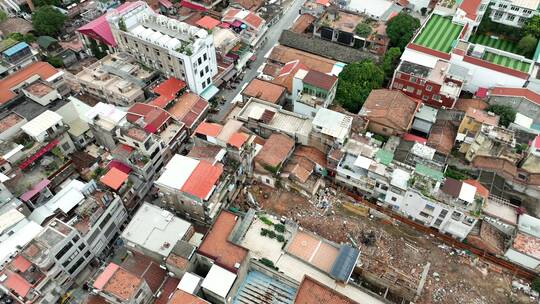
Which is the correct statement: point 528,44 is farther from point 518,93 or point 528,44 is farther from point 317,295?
point 317,295

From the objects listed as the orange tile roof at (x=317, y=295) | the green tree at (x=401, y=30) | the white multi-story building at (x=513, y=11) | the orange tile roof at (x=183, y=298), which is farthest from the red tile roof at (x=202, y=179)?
the white multi-story building at (x=513, y=11)

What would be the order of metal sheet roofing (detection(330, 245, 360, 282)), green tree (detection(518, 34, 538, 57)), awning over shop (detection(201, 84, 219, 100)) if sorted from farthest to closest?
green tree (detection(518, 34, 538, 57)), awning over shop (detection(201, 84, 219, 100)), metal sheet roofing (detection(330, 245, 360, 282))

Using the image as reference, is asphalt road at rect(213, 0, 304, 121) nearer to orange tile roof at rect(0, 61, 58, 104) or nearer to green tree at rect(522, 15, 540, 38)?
orange tile roof at rect(0, 61, 58, 104)

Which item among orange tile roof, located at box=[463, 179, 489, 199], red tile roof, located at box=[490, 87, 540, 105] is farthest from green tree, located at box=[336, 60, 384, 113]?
orange tile roof, located at box=[463, 179, 489, 199]

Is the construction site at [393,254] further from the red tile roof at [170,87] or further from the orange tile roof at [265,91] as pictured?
the red tile roof at [170,87]

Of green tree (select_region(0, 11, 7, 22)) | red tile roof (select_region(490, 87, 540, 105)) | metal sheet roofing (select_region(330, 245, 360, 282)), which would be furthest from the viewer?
green tree (select_region(0, 11, 7, 22))
